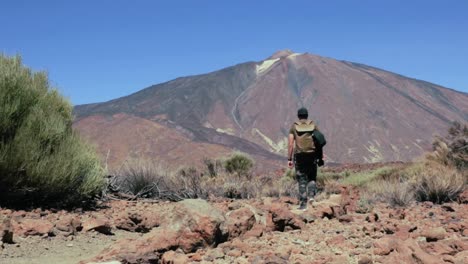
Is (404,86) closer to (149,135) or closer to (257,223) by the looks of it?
(149,135)

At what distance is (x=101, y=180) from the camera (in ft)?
29.9

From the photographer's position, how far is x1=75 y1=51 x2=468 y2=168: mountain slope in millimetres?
87750

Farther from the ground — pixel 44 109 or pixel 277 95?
pixel 277 95

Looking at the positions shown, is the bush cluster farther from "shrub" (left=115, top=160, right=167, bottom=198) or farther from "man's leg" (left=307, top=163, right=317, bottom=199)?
"man's leg" (left=307, top=163, right=317, bottom=199)

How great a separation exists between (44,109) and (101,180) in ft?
5.02

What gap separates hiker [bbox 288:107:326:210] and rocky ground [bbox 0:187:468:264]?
1013 millimetres

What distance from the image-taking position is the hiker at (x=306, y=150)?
8125 mm

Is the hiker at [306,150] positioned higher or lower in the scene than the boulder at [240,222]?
higher

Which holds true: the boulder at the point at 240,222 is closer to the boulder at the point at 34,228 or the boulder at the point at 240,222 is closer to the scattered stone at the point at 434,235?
the scattered stone at the point at 434,235

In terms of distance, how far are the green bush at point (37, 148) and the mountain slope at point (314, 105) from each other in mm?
68742

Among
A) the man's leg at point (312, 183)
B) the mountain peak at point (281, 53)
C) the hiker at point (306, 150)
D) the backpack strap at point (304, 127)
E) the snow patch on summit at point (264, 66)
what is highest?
the mountain peak at point (281, 53)

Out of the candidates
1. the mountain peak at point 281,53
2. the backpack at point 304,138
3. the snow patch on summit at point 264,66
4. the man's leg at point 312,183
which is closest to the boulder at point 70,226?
the backpack at point 304,138

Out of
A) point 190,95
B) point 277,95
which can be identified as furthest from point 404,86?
point 190,95

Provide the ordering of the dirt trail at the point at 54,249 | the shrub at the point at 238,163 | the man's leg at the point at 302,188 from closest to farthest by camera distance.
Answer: the dirt trail at the point at 54,249 < the man's leg at the point at 302,188 < the shrub at the point at 238,163
